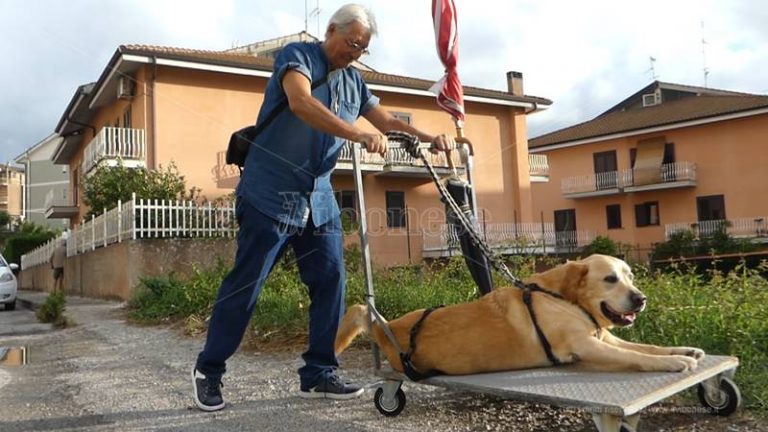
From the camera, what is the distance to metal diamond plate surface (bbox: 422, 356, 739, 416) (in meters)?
2.26

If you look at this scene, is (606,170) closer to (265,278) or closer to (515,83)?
(515,83)

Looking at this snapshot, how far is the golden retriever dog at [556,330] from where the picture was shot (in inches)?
109

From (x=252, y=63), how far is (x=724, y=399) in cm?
2115

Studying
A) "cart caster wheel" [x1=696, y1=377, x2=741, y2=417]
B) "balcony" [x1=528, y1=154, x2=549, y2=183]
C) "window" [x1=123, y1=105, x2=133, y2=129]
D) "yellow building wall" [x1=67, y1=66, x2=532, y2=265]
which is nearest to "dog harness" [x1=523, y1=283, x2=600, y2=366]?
"cart caster wheel" [x1=696, y1=377, x2=741, y2=417]

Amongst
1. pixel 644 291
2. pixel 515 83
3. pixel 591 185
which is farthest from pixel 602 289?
pixel 591 185

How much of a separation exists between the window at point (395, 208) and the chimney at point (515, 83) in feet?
26.5

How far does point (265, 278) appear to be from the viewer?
3.41 meters

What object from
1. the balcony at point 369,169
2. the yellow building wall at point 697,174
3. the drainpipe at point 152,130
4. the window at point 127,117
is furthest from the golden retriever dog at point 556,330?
the yellow building wall at point 697,174

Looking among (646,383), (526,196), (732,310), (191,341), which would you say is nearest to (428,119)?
(526,196)

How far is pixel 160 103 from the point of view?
20.5m

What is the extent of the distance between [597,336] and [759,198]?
34666 mm

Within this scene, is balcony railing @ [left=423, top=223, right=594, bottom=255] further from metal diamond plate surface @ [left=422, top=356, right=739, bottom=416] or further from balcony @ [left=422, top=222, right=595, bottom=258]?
metal diamond plate surface @ [left=422, top=356, right=739, bottom=416]

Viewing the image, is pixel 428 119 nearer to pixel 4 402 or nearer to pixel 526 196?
pixel 526 196

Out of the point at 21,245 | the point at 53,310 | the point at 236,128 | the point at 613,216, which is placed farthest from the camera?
the point at 613,216
